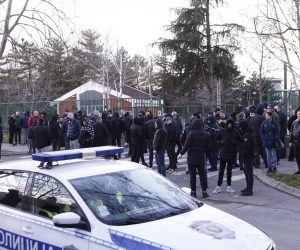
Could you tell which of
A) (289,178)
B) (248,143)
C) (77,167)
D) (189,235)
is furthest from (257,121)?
(189,235)

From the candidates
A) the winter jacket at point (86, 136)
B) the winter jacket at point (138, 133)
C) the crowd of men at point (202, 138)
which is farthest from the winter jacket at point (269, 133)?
the winter jacket at point (86, 136)

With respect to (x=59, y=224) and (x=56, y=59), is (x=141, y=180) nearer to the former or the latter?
(x=59, y=224)

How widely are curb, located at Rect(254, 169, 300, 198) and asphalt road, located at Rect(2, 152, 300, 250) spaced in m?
0.13

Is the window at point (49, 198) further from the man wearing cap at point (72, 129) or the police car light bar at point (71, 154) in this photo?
the man wearing cap at point (72, 129)

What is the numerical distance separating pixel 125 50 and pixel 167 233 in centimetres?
5556

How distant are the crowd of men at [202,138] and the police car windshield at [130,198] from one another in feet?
17.1

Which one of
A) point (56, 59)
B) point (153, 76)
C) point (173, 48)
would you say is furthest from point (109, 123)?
point (153, 76)

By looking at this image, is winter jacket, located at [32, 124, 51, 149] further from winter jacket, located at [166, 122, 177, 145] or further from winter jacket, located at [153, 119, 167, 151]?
winter jacket, located at [153, 119, 167, 151]

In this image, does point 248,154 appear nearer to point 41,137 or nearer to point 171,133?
point 171,133

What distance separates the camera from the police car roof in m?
5.09

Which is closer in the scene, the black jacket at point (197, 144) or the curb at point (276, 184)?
the black jacket at point (197, 144)

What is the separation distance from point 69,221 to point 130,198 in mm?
743

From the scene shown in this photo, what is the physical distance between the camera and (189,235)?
13.8ft

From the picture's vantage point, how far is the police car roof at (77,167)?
5090 mm
